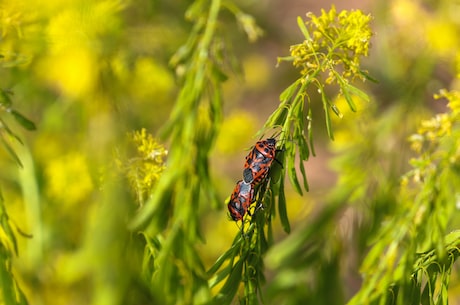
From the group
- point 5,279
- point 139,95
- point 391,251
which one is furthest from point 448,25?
point 5,279

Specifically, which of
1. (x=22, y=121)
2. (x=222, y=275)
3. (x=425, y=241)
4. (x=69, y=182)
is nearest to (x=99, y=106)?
(x=69, y=182)

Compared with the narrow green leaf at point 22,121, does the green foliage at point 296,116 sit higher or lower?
lower

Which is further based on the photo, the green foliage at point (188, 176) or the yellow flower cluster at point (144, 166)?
the yellow flower cluster at point (144, 166)

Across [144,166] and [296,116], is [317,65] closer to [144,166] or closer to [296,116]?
[296,116]

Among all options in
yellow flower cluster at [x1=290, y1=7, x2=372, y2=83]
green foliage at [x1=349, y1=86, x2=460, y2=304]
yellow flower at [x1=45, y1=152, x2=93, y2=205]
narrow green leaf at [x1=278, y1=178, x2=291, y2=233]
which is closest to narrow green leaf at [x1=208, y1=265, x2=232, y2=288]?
narrow green leaf at [x1=278, y1=178, x2=291, y2=233]

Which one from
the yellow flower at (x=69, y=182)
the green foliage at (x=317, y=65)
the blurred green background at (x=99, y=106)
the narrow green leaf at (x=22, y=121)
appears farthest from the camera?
the yellow flower at (x=69, y=182)

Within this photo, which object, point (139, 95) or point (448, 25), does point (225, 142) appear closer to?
point (139, 95)

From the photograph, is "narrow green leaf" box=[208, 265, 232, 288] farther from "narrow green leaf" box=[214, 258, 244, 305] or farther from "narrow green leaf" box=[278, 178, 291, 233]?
"narrow green leaf" box=[278, 178, 291, 233]

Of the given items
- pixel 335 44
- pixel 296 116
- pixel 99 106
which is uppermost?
pixel 99 106

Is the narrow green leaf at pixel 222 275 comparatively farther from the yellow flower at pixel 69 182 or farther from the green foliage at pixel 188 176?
the yellow flower at pixel 69 182

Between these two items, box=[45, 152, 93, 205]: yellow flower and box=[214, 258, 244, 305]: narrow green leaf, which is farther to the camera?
box=[45, 152, 93, 205]: yellow flower

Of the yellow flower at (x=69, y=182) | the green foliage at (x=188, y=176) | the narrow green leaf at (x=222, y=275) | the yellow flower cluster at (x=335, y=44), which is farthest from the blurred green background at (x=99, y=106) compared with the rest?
the yellow flower cluster at (x=335, y=44)
